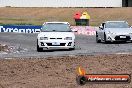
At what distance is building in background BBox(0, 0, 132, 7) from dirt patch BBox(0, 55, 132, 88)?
61.1 metres

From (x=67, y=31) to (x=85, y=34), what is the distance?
727 inches

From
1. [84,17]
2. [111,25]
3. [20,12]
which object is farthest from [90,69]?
[20,12]

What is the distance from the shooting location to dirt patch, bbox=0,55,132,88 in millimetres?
10297

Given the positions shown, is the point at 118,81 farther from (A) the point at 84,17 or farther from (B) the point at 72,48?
(A) the point at 84,17

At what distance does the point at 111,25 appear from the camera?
92.1 feet

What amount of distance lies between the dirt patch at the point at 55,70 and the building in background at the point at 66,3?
61132mm

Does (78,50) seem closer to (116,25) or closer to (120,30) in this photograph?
(120,30)

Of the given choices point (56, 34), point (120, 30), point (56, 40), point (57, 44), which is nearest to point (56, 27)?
point (56, 34)

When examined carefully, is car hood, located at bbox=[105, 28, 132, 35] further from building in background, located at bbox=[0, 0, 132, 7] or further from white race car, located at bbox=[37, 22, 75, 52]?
building in background, located at bbox=[0, 0, 132, 7]

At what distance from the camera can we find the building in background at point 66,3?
252ft

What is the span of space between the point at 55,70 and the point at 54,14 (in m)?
54.7

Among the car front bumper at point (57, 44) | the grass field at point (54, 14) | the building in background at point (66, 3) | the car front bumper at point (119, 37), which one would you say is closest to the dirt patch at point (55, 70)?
the car front bumper at point (57, 44)

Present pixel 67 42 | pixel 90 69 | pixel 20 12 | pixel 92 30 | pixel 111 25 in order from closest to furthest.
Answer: pixel 90 69
pixel 67 42
pixel 111 25
pixel 92 30
pixel 20 12

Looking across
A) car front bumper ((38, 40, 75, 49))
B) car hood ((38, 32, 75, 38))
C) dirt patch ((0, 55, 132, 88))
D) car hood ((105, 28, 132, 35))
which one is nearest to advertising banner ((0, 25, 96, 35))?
car hood ((105, 28, 132, 35))
